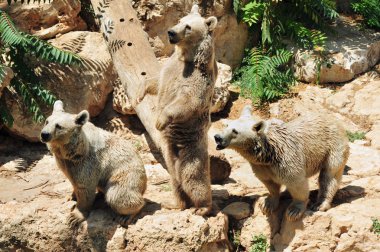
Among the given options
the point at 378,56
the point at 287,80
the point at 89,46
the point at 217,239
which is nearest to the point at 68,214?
the point at 217,239

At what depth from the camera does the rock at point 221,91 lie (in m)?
10.3

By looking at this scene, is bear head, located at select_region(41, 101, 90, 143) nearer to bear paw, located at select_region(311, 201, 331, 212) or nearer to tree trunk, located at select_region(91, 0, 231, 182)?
tree trunk, located at select_region(91, 0, 231, 182)

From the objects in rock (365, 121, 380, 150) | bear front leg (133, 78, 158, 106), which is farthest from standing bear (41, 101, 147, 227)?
rock (365, 121, 380, 150)

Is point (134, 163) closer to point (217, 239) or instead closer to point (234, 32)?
point (217, 239)

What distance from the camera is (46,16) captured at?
10.1m

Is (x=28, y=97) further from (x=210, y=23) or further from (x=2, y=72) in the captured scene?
(x=210, y=23)

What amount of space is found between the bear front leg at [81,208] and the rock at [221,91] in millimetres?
4042

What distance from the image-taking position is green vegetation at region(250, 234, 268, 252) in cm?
684

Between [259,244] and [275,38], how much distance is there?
5499mm

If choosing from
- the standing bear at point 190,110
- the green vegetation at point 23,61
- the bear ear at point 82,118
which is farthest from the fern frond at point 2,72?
the standing bear at point 190,110

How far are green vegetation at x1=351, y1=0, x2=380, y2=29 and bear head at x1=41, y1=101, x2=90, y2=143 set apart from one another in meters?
7.75

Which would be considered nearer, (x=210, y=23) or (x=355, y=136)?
(x=210, y=23)

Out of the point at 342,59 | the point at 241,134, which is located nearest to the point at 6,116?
the point at 241,134

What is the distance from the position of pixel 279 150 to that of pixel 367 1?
267 inches
